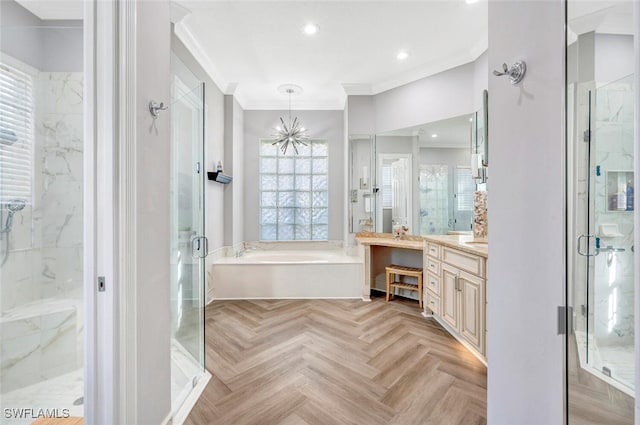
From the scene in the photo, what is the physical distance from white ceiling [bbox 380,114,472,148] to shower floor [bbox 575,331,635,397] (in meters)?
2.75

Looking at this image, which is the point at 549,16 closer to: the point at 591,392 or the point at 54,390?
the point at 591,392

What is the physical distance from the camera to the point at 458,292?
2383mm

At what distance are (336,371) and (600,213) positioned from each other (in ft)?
6.12

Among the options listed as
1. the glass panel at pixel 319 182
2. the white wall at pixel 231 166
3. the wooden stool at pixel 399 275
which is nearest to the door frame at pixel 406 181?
the wooden stool at pixel 399 275

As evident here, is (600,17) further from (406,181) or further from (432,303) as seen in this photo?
(406,181)

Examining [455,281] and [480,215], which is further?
[480,215]

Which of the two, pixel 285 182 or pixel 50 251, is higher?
pixel 285 182

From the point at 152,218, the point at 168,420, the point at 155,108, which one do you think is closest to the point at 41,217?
the point at 152,218

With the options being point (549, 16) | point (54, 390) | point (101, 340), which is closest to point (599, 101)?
point (549, 16)

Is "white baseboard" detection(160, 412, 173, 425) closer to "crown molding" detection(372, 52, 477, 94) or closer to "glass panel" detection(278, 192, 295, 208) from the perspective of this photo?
"glass panel" detection(278, 192, 295, 208)

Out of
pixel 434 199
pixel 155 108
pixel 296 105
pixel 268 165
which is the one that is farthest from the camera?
pixel 268 165

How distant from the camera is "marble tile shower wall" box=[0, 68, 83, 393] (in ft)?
5.24

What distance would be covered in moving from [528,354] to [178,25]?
3.56m

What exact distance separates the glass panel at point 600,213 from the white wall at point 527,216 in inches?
2.1
